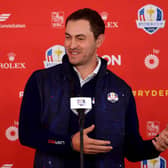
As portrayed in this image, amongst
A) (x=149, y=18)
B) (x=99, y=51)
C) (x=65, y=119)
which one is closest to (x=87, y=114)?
(x=65, y=119)

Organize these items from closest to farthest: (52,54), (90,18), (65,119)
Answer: (65,119) → (90,18) → (52,54)

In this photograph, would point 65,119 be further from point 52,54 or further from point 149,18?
point 149,18

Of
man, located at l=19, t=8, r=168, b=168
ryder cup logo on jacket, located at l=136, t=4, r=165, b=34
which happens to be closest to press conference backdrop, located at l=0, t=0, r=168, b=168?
ryder cup logo on jacket, located at l=136, t=4, r=165, b=34

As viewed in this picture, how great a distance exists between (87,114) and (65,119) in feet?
0.29

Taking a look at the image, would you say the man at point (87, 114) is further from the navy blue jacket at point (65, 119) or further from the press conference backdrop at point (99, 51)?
the press conference backdrop at point (99, 51)

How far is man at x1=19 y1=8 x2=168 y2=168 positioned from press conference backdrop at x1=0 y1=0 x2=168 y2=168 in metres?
0.67

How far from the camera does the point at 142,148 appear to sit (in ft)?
5.08

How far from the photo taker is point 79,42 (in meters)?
1.53

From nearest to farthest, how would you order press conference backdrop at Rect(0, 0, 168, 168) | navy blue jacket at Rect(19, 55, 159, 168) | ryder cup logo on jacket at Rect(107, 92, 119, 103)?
1. navy blue jacket at Rect(19, 55, 159, 168)
2. ryder cup logo on jacket at Rect(107, 92, 119, 103)
3. press conference backdrop at Rect(0, 0, 168, 168)

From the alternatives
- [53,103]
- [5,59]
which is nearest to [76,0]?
[5,59]

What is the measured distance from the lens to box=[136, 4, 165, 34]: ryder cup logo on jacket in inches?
89.8

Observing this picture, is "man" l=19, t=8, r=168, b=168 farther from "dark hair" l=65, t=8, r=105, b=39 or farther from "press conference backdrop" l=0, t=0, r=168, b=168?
"press conference backdrop" l=0, t=0, r=168, b=168

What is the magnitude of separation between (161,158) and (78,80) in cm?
104

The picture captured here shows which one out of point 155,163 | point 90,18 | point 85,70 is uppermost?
point 90,18
